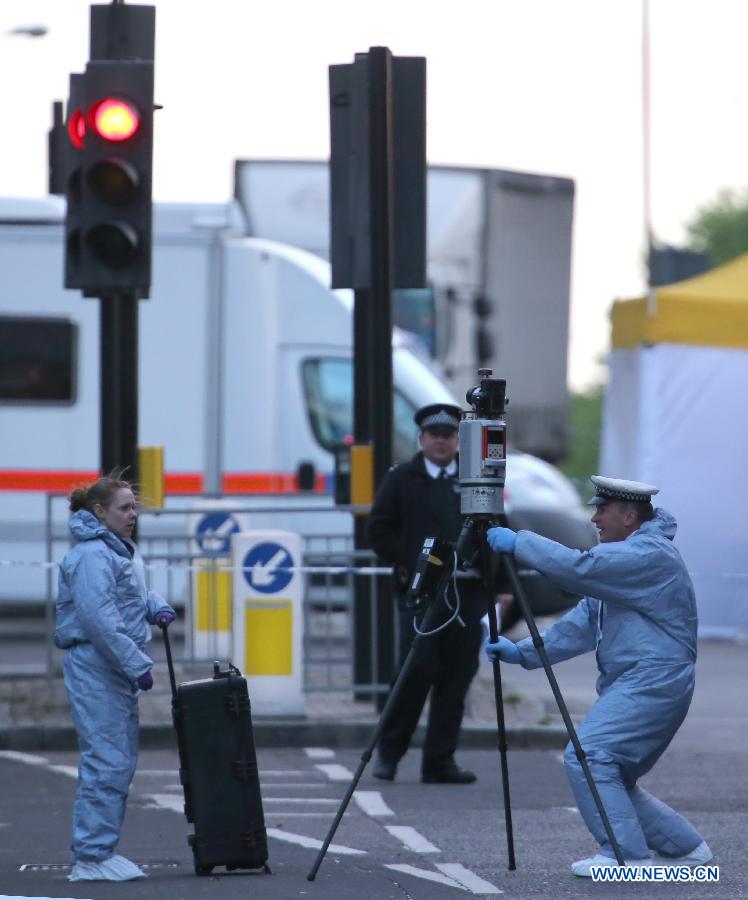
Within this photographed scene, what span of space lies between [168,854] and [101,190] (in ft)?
13.1

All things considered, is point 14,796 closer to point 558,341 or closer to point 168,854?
point 168,854

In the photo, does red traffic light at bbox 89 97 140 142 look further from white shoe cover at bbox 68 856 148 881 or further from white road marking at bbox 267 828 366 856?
white shoe cover at bbox 68 856 148 881

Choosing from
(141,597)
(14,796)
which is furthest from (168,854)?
(14,796)

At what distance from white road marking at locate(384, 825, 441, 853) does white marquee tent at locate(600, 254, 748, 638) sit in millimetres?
9084

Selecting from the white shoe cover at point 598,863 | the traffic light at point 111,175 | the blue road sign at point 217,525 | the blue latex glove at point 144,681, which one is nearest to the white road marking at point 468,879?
the white shoe cover at point 598,863

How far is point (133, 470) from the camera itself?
1231 cm

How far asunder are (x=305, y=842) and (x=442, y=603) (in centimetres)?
198

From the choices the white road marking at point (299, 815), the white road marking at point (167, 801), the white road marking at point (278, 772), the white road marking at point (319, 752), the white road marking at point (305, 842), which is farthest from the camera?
the white road marking at point (319, 752)

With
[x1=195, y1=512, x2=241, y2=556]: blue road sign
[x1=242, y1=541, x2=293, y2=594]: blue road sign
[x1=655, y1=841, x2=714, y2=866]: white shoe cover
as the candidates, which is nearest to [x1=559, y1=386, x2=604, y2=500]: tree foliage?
[x1=195, y1=512, x2=241, y2=556]: blue road sign

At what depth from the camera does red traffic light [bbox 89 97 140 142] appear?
11.0 meters

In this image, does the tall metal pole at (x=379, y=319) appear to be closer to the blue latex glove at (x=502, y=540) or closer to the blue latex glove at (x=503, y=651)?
the blue latex glove at (x=503, y=651)

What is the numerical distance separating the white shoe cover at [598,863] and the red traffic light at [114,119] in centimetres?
501

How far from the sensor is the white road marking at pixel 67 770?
10.8m

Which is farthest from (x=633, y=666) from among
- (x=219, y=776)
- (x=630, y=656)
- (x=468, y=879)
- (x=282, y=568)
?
(x=282, y=568)
